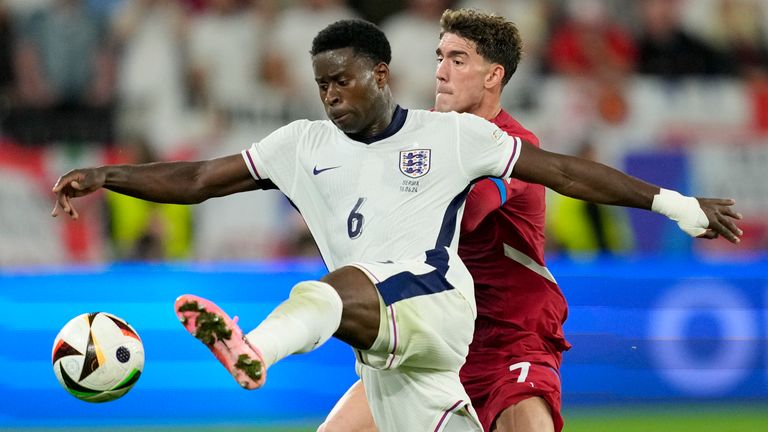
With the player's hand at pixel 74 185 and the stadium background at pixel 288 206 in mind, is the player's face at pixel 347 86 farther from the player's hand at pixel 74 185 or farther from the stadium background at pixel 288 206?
the stadium background at pixel 288 206

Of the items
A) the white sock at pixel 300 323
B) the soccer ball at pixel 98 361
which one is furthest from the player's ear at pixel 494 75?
the soccer ball at pixel 98 361

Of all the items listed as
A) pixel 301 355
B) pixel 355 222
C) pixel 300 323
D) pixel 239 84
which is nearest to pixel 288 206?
pixel 239 84

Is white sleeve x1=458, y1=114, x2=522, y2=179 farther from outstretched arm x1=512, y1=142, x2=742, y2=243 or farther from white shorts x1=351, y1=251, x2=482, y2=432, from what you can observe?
white shorts x1=351, y1=251, x2=482, y2=432

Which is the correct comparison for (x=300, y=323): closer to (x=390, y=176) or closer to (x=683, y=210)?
(x=390, y=176)

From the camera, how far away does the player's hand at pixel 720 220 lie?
4871 mm

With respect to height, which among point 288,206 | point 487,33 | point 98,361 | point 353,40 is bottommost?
point 98,361

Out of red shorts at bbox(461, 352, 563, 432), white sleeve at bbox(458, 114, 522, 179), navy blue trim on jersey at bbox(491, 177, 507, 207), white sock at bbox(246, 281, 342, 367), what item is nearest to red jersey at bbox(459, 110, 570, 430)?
red shorts at bbox(461, 352, 563, 432)

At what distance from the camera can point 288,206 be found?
10711 mm

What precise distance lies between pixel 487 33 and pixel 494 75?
194 mm

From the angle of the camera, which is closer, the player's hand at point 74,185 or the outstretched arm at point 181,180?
the player's hand at point 74,185

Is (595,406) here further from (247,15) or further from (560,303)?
(247,15)

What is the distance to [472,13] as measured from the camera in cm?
573

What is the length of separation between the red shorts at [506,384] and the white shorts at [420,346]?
32 centimetres

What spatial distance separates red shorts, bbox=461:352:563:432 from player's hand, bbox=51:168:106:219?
67.5 inches
